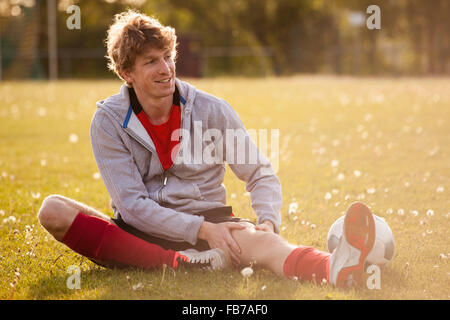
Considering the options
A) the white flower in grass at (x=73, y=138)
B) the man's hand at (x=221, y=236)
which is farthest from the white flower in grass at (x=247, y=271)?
the white flower in grass at (x=73, y=138)

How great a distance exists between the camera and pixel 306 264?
3.50 metres

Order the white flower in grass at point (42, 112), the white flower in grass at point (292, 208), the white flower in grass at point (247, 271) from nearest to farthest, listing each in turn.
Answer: the white flower in grass at point (247, 271) < the white flower in grass at point (292, 208) < the white flower in grass at point (42, 112)

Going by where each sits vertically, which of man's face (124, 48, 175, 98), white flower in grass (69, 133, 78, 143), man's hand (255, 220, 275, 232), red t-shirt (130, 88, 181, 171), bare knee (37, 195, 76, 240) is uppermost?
man's face (124, 48, 175, 98)

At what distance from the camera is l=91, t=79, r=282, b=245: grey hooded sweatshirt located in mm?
3766

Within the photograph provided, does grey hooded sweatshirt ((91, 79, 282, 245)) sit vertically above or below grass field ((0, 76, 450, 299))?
above

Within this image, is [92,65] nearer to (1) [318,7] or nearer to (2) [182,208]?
(1) [318,7]

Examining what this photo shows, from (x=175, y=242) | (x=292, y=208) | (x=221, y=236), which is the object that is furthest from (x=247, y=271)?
(x=292, y=208)

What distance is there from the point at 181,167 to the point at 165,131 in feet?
0.88

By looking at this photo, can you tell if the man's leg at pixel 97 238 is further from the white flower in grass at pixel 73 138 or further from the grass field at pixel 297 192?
the white flower in grass at pixel 73 138

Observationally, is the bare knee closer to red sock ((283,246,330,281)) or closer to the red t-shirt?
the red t-shirt

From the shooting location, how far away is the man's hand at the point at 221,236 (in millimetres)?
3666

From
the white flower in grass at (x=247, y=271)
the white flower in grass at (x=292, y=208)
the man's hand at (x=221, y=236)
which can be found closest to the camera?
the white flower in grass at (x=247, y=271)

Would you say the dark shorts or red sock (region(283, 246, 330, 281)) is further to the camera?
the dark shorts

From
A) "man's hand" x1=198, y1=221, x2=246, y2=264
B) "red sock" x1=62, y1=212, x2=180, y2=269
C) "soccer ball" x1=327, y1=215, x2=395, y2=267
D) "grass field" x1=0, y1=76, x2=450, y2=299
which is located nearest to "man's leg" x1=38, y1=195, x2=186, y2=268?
"red sock" x1=62, y1=212, x2=180, y2=269
